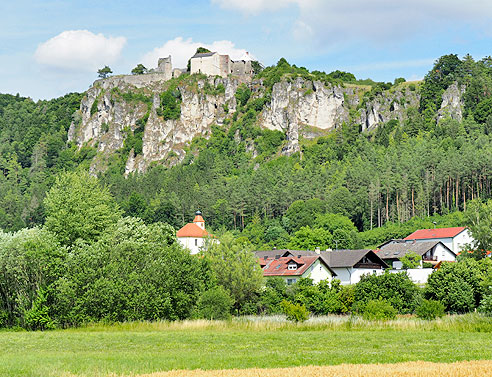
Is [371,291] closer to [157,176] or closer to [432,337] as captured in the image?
[432,337]

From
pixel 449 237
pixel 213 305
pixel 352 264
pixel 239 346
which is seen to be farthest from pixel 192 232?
pixel 239 346

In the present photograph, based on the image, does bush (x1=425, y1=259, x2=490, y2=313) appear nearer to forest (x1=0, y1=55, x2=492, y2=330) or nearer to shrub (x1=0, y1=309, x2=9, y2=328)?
forest (x1=0, y1=55, x2=492, y2=330)

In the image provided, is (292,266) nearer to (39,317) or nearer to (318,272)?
(318,272)

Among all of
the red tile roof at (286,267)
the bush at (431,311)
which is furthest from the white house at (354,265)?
the bush at (431,311)

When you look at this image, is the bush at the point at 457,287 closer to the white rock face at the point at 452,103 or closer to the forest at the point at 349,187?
the forest at the point at 349,187

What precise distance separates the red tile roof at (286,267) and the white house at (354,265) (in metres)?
4.68

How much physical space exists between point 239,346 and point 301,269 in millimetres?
49153

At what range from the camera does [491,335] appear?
3625cm

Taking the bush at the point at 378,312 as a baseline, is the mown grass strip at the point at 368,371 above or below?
above

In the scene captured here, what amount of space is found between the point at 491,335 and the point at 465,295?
2452 centimetres

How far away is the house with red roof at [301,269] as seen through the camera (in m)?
80.6

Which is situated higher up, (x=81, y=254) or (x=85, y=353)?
(x=81, y=254)


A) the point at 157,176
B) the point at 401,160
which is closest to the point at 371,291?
the point at 401,160

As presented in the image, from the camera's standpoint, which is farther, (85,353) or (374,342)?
(374,342)
